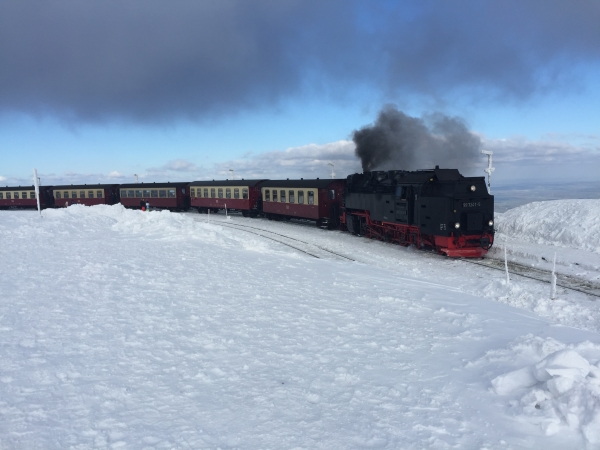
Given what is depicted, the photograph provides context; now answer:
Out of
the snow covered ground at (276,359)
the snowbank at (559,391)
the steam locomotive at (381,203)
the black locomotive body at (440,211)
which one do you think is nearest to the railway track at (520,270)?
the black locomotive body at (440,211)

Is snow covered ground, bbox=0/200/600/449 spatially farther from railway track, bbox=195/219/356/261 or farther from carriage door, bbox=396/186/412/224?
carriage door, bbox=396/186/412/224

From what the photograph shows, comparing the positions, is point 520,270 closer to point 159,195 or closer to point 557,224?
point 557,224

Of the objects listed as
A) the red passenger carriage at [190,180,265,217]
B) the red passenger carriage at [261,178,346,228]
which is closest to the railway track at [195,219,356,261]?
the red passenger carriage at [261,178,346,228]

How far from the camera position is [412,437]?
4.04 m

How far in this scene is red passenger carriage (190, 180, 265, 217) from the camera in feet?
109

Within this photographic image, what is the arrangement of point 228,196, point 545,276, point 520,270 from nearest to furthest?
point 545,276, point 520,270, point 228,196

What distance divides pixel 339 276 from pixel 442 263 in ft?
19.9

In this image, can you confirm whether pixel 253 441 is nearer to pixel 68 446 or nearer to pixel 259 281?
pixel 68 446

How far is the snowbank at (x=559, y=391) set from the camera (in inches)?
158

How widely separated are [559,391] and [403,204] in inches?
551

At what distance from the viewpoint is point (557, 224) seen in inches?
751

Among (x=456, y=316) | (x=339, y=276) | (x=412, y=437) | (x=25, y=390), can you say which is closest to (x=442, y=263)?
(x=339, y=276)

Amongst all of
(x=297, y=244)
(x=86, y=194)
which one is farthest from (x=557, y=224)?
(x=86, y=194)

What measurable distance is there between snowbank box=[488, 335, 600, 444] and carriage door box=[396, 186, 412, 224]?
12.7 meters
